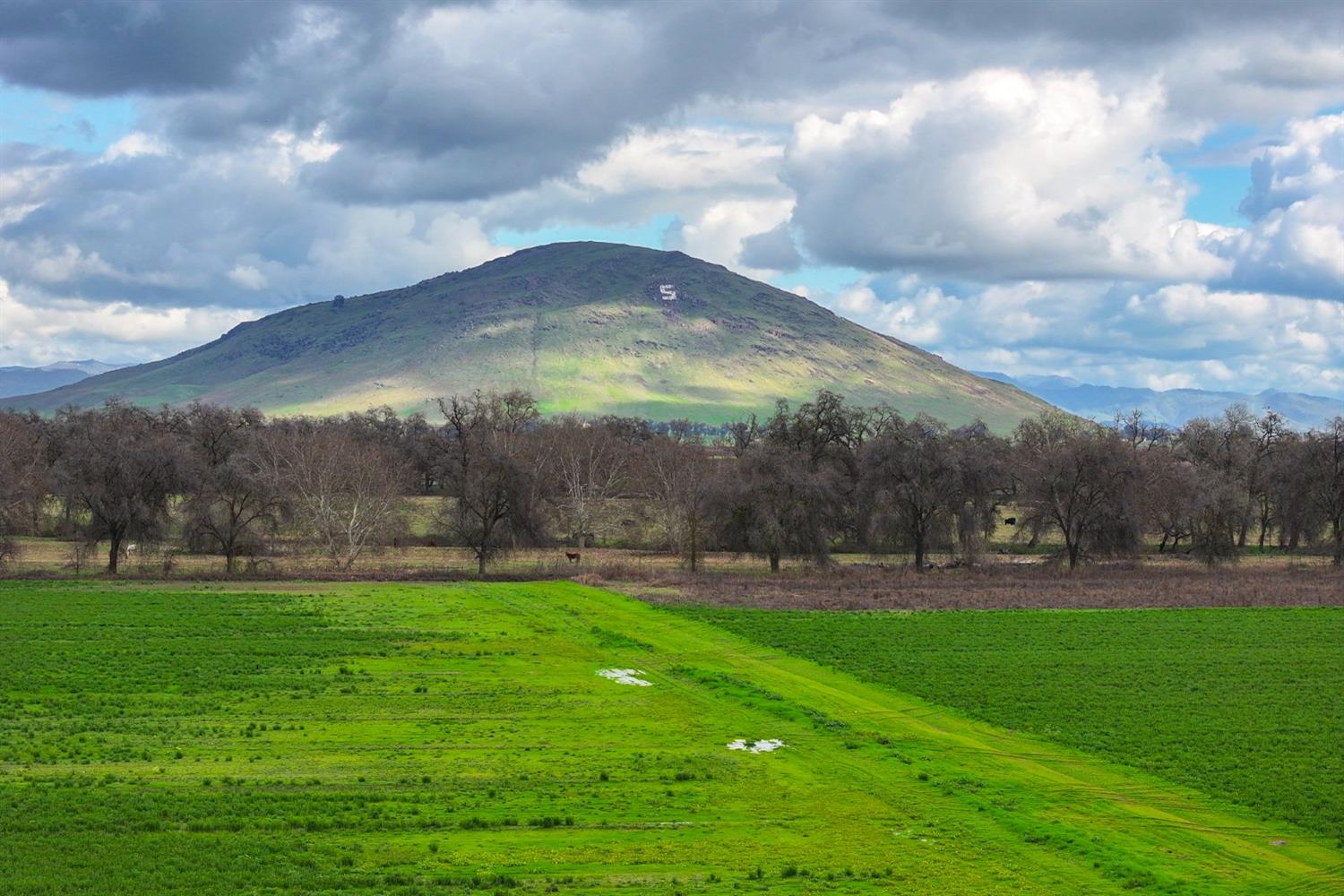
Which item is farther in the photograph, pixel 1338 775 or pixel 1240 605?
pixel 1240 605

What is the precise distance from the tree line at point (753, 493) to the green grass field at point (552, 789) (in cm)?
3682

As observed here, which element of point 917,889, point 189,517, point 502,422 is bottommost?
point 917,889

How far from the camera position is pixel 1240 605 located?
222 ft

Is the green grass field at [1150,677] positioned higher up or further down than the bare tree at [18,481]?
further down

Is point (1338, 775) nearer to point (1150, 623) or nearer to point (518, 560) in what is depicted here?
point (1150, 623)

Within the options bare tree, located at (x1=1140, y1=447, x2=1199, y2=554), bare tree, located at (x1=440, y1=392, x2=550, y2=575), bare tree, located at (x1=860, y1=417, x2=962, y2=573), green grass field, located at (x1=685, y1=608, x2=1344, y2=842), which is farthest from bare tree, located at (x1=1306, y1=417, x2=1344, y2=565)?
bare tree, located at (x1=440, y1=392, x2=550, y2=575)

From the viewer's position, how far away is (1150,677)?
143 ft

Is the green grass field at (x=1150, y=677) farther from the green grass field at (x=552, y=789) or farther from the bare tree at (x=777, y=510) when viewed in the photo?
the bare tree at (x=777, y=510)

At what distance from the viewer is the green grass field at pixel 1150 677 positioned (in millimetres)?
30562

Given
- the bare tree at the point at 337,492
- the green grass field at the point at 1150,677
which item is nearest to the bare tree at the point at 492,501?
the bare tree at the point at 337,492

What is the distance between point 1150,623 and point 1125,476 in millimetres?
32254

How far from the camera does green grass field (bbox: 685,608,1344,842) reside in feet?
100

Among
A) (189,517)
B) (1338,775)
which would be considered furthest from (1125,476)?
(189,517)

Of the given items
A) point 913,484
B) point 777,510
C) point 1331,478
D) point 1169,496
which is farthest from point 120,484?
point 1331,478
